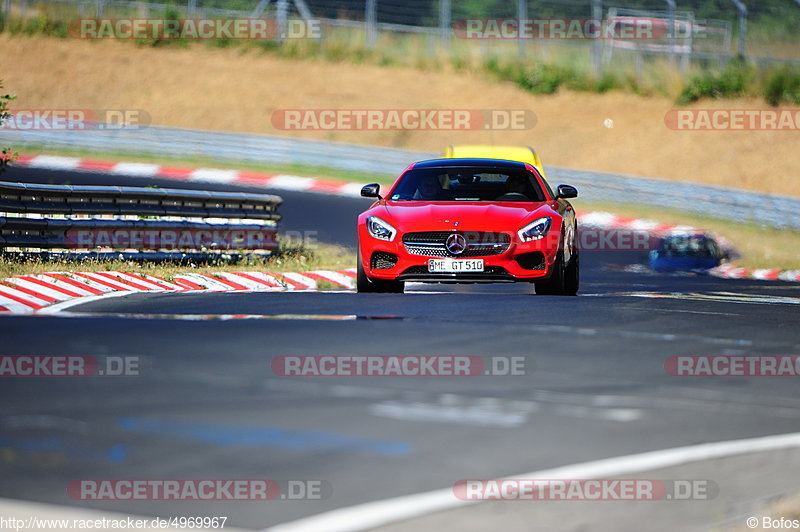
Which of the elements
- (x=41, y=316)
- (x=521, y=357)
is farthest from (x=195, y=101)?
(x=521, y=357)

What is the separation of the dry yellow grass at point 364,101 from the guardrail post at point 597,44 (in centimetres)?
92

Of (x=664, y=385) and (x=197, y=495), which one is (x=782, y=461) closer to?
(x=664, y=385)

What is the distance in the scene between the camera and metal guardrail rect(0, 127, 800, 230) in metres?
31.8

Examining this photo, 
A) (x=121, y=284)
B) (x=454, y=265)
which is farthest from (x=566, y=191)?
(x=121, y=284)

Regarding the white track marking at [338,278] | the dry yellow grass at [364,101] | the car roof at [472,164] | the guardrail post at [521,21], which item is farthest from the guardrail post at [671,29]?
the car roof at [472,164]

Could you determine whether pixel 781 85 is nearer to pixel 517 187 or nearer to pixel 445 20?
pixel 445 20

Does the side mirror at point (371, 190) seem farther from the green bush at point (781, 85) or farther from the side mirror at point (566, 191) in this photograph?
the green bush at point (781, 85)

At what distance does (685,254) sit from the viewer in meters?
25.5

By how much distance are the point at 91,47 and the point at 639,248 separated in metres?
25.6

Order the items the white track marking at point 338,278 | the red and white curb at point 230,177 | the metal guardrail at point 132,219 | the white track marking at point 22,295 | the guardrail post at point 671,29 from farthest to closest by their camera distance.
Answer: the guardrail post at point 671,29
the red and white curb at point 230,177
the white track marking at point 338,278
the metal guardrail at point 132,219
the white track marking at point 22,295

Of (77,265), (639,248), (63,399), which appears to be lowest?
(639,248)

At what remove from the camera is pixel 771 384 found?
8492mm

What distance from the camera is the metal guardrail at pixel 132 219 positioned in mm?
15461

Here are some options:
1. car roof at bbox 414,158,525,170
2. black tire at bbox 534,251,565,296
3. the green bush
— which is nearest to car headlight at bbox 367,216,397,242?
car roof at bbox 414,158,525,170
